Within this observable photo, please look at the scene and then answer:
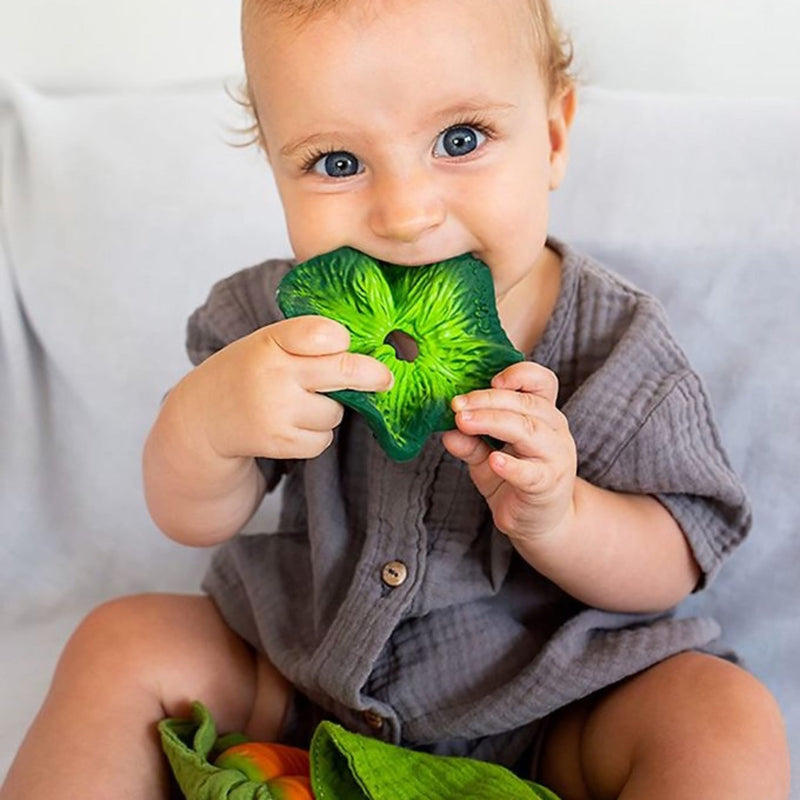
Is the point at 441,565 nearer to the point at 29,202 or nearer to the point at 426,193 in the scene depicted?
the point at 426,193

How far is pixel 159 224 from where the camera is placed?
1244 mm

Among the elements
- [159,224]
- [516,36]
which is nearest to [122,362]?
[159,224]

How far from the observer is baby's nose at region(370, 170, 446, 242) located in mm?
733

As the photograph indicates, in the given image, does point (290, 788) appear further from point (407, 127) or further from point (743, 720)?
point (407, 127)

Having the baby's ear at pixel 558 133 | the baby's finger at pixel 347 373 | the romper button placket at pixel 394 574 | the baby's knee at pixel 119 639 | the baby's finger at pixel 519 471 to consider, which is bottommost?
the baby's knee at pixel 119 639

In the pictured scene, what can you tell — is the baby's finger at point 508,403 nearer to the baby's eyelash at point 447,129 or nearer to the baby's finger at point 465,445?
the baby's finger at point 465,445

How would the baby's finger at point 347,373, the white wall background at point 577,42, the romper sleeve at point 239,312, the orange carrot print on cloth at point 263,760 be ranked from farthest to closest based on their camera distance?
the white wall background at point 577,42, the romper sleeve at point 239,312, the orange carrot print on cloth at point 263,760, the baby's finger at point 347,373

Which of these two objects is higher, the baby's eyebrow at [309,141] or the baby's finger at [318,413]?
the baby's eyebrow at [309,141]

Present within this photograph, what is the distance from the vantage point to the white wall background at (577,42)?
3.99 ft

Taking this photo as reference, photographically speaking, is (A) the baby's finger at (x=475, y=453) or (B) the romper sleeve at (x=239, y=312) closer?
(A) the baby's finger at (x=475, y=453)

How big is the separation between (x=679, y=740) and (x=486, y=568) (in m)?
0.18

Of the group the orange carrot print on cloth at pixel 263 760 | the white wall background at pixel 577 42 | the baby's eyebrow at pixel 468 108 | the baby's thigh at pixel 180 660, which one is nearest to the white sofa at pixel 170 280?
the white wall background at pixel 577 42

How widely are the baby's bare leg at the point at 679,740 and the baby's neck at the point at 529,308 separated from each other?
0.80 feet

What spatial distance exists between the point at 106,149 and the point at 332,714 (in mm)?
621
